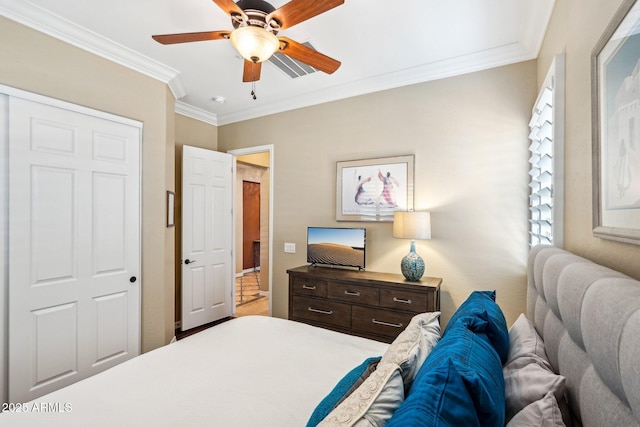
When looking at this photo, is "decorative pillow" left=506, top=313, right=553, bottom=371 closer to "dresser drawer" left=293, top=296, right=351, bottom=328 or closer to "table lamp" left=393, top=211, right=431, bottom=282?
"table lamp" left=393, top=211, right=431, bottom=282

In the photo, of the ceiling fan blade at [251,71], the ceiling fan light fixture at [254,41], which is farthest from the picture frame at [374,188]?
the ceiling fan light fixture at [254,41]

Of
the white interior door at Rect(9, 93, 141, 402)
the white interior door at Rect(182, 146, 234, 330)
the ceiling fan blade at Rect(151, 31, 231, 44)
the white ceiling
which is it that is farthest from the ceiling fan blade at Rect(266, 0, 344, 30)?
the white interior door at Rect(182, 146, 234, 330)

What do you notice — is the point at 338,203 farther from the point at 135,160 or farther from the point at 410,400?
the point at 410,400

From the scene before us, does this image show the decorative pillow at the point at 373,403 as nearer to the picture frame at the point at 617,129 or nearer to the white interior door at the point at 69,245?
the picture frame at the point at 617,129

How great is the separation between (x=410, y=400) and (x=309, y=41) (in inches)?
97.9

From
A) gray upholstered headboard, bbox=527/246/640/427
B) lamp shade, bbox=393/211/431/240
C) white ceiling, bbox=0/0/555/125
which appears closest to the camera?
gray upholstered headboard, bbox=527/246/640/427

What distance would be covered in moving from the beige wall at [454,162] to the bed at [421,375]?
43.8 inches

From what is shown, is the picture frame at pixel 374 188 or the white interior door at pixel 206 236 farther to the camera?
the white interior door at pixel 206 236

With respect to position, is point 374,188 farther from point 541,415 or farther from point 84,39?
point 84,39

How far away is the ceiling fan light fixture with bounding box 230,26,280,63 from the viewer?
1.68 m

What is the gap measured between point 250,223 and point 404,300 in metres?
5.30

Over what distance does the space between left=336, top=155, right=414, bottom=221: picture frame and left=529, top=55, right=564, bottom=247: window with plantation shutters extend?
109 cm

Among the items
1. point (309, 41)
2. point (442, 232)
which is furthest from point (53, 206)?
point (442, 232)

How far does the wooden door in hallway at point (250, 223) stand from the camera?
7.03 meters
